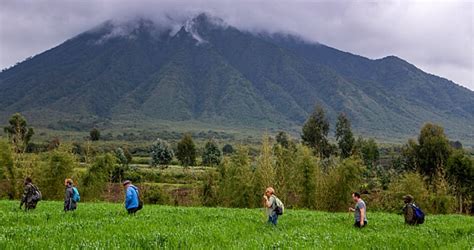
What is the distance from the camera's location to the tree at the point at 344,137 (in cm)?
8466

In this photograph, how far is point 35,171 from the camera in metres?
60.1

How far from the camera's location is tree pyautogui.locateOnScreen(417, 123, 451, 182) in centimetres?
7012

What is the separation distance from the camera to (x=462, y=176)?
63.5 meters

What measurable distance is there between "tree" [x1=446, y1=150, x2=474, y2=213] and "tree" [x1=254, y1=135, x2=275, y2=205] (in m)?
25.2

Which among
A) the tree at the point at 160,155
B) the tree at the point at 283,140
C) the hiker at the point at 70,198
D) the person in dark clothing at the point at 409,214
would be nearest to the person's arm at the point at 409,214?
the person in dark clothing at the point at 409,214

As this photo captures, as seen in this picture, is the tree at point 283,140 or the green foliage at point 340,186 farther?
the tree at point 283,140

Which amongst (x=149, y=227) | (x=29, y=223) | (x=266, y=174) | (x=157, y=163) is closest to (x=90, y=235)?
(x=149, y=227)

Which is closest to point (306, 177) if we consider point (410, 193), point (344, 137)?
point (410, 193)

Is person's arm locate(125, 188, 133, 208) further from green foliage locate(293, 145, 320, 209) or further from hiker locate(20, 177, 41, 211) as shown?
green foliage locate(293, 145, 320, 209)

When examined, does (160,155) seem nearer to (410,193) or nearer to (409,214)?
(410,193)

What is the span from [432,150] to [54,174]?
53192mm

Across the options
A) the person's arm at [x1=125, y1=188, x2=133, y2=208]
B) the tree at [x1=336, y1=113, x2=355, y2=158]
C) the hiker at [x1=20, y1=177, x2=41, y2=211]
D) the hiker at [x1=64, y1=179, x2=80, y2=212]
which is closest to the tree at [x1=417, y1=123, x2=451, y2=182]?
the tree at [x1=336, y1=113, x2=355, y2=158]

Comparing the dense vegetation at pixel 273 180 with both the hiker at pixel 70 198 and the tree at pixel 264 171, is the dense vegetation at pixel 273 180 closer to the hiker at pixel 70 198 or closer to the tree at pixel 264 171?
the tree at pixel 264 171

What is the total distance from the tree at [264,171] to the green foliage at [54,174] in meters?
23.2
